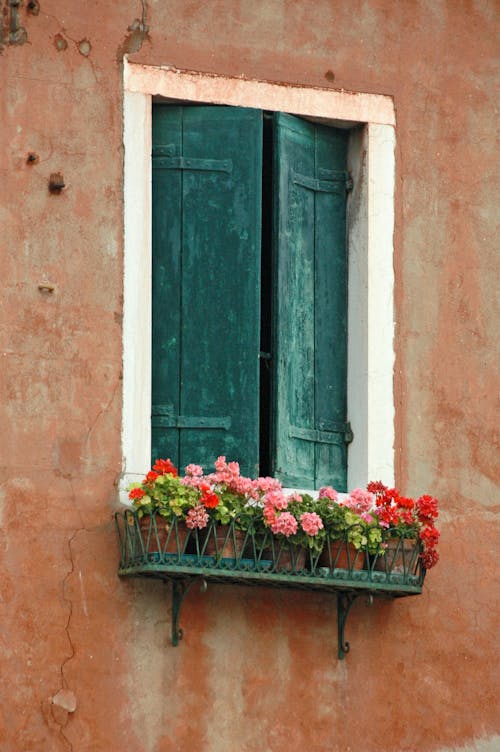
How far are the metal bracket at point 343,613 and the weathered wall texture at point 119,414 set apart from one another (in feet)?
0.16

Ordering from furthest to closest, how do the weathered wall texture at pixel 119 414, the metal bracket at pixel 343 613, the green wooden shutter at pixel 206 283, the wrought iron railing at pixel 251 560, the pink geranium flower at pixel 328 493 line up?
the green wooden shutter at pixel 206 283 → the metal bracket at pixel 343 613 → the pink geranium flower at pixel 328 493 → the weathered wall texture at pixel 119 414 → the wrought iron railing at pixel 251 560

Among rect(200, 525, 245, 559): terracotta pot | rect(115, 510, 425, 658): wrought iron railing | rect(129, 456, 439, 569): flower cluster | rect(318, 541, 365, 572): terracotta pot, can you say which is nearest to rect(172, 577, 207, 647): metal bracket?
rect(115, 510, 425, 658): wrought iron railing

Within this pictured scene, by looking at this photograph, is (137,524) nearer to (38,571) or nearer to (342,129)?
(38,571)

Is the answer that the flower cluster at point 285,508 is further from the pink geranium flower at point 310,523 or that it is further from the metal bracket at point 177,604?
the metal bracket at point 177,604

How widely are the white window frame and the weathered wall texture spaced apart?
0.06 metres

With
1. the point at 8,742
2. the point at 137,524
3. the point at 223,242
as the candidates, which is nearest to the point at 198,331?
the point at 223,242

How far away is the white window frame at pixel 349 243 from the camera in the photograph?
35.8ft

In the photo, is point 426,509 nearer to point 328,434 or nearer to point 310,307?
point 328,434

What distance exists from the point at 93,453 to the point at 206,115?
1.81 meters

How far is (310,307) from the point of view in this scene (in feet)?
37.6

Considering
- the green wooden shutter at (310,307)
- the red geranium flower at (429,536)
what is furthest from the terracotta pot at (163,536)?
the red geranium flower at (429,536)

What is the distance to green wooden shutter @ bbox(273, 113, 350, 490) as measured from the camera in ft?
36.9

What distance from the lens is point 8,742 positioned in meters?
10.3

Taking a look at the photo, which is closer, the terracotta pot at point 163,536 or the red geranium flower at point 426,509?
the terracotta pot at point 163,536
